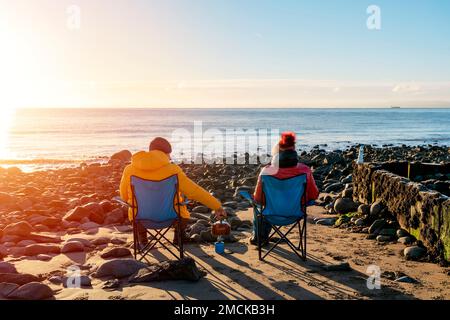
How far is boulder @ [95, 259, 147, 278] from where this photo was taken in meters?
5.69

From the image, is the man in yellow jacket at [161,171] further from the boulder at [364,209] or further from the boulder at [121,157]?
the boulder at [121,157]

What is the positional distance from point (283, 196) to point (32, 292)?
10.4 feet

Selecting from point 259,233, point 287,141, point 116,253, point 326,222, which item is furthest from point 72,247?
point 326,222

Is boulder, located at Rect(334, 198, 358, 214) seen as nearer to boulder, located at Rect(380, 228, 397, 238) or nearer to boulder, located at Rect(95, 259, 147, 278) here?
boulder, located at Rect(380, 228, 397, 238)

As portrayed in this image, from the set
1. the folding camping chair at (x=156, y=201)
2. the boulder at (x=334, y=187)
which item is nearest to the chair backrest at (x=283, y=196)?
the folding camping chair at (x=156, y=201)

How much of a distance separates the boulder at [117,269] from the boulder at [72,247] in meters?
1.43

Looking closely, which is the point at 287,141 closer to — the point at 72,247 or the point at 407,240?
the point at 407,240

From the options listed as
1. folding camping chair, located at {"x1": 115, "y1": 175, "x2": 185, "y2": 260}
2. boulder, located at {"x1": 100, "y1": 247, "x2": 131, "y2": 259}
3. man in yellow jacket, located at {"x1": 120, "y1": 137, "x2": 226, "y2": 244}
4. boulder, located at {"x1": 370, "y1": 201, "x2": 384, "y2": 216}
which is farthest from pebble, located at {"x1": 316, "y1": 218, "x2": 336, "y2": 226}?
boulder, located at {"x1": 100, "y1": 247, "x2": 131, "y2": 259}

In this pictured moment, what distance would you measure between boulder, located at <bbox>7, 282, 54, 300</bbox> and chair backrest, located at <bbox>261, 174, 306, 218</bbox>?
2804 mm

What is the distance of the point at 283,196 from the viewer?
6.38 meters

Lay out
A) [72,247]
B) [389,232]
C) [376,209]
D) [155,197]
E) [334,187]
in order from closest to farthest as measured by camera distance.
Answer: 1. [155,197]
2. [72,247]
3. [389,232]
4. [376,209]
5. [334,187]
